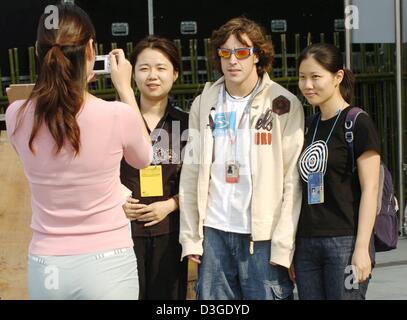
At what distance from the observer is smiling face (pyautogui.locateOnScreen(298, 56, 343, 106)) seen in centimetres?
339

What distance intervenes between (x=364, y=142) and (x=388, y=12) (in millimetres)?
3866

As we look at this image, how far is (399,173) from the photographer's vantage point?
702 centimetres

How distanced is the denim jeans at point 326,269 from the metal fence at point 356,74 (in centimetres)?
384

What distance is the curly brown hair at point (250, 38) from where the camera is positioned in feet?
11.6

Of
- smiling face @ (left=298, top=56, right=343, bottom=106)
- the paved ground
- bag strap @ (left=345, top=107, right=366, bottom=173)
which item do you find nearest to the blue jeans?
bag strap @ (left=345, top=107, right=366, bottom=173)

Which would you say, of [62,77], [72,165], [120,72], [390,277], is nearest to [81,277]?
[72,165]

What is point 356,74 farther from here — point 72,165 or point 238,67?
point 72,165

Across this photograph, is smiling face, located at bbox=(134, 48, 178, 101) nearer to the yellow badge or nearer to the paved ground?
the yellow badge

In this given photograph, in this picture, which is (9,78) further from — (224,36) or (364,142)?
(364,142)

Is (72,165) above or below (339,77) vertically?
below

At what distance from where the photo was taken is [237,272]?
3.51m

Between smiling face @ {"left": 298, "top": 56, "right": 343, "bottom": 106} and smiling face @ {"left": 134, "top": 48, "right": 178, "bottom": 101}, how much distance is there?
2.11ft

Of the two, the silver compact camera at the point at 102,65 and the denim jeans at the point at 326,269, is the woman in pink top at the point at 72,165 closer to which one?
the silver compact camera at the point at 102,65

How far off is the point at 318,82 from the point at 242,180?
53 centimetres
